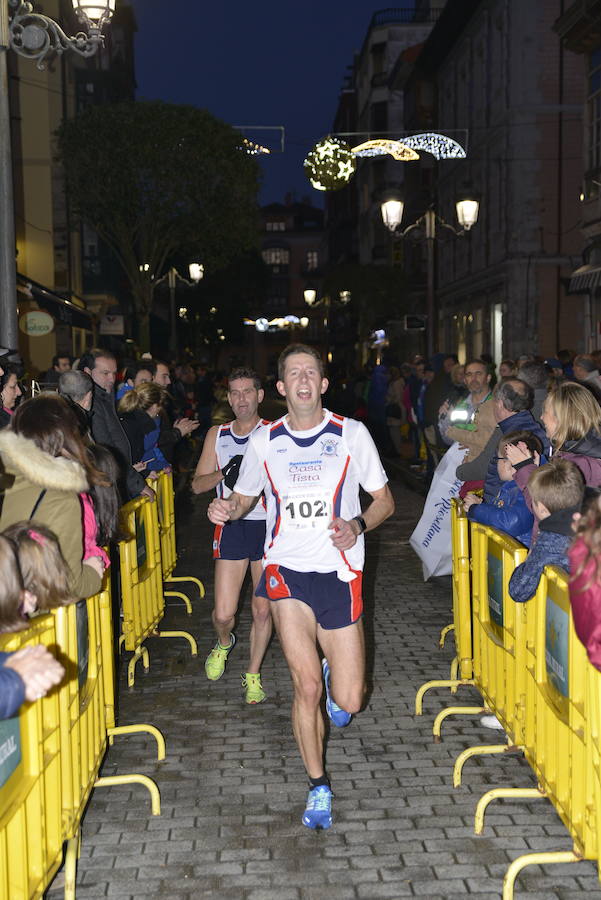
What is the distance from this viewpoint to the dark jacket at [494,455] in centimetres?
743

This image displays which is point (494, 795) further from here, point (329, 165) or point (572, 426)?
point (329, 165)

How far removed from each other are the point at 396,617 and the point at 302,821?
4.16 m

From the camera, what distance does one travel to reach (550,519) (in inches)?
182

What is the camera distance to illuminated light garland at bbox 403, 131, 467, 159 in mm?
19267

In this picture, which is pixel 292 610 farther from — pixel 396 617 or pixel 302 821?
pixel 396 617

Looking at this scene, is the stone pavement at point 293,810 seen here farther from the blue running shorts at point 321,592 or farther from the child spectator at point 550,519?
the child spectator at point 550,519

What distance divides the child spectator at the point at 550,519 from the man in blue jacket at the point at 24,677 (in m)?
2.23

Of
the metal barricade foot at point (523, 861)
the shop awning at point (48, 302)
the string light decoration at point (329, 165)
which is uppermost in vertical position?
the string light decoration at point (329, 165)

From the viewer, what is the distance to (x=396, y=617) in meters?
8.91

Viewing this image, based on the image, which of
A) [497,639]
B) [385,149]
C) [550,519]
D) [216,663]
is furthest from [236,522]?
[385,149]

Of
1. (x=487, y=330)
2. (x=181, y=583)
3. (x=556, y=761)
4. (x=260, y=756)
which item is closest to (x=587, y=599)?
(x=556, y=761)

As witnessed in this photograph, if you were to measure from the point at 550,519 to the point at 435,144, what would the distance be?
16280mm

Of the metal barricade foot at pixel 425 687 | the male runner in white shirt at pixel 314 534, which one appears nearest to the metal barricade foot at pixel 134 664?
the metal barricade foot at pixel 425 687

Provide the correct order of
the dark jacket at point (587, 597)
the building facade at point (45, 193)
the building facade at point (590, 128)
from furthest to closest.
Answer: the building facade at point (45, 193), the building facade at point (590, 128), the dark jacket at point (587, 597)
